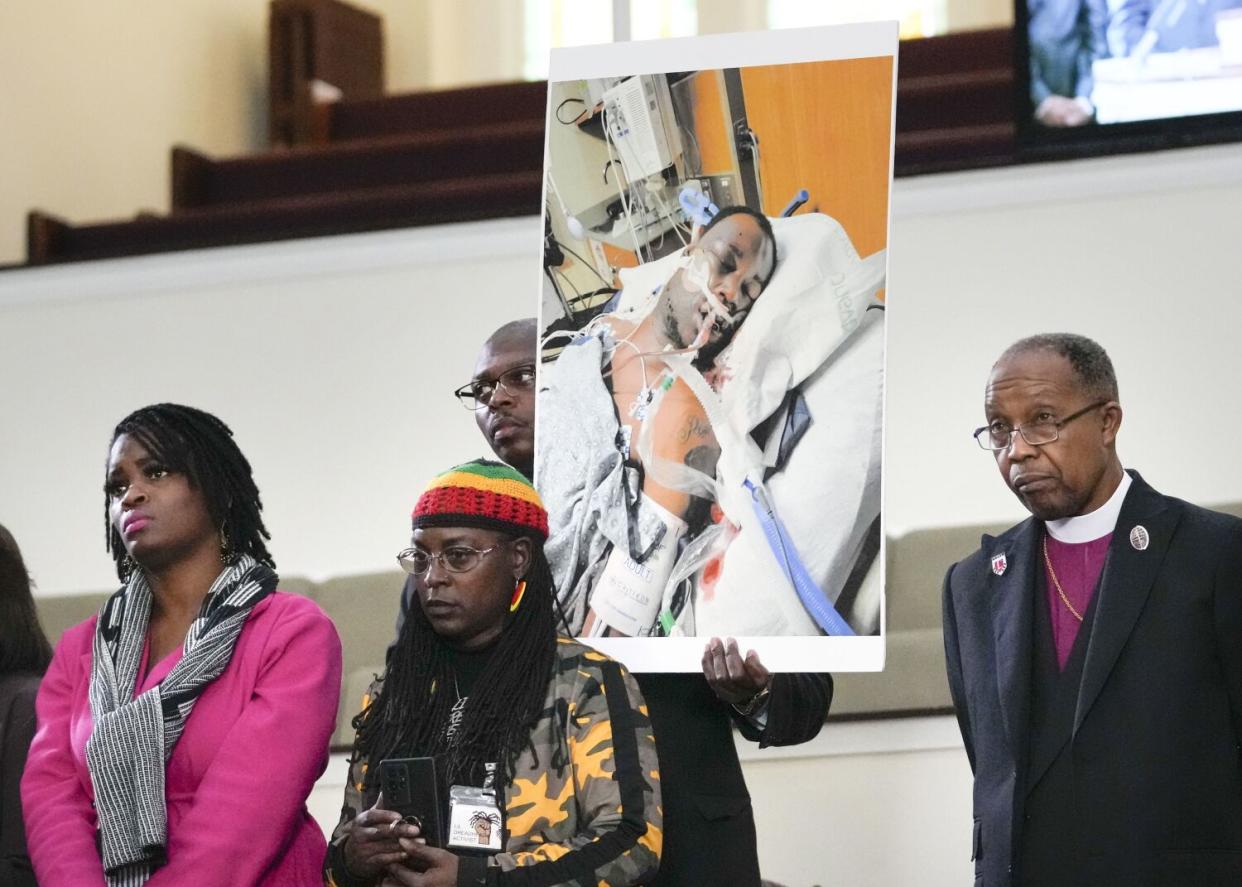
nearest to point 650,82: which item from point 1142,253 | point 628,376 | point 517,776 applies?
point 628,376

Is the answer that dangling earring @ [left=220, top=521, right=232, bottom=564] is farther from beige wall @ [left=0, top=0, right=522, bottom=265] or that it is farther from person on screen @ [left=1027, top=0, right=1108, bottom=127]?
beige wall @ [left=0, top=0, right=522, bottom=265]

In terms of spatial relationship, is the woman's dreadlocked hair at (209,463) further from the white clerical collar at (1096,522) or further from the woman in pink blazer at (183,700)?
the white clerical collar at (1096,522)

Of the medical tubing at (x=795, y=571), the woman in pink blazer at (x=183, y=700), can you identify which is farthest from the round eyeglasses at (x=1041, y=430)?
the woman in pink blazer at (x=183, y=700)

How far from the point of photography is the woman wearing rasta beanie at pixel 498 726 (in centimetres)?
235

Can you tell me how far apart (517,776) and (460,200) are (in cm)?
354

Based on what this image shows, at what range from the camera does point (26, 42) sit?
6547 mm

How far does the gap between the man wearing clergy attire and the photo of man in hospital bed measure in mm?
190

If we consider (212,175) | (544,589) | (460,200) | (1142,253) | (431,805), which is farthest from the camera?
(212,175)

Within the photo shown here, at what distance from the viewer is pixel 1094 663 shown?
97.2 inches

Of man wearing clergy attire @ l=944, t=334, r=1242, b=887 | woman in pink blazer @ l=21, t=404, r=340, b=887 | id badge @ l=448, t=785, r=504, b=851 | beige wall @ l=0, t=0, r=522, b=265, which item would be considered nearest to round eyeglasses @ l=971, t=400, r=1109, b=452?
man wearing clergy attire @ l=944, t=334, r=1242, b=887

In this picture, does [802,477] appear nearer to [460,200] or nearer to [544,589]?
[544,589]

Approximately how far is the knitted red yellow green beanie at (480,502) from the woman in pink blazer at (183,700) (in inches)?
11.2

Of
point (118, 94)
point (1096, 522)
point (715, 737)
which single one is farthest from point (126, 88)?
point (1096, 522)

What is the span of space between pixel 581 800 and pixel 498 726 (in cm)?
14
